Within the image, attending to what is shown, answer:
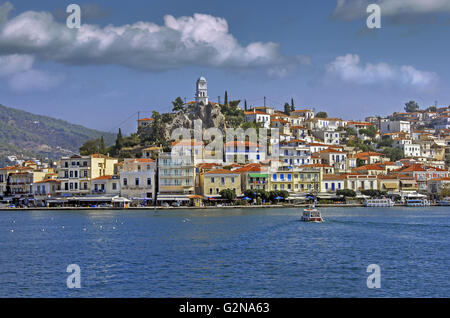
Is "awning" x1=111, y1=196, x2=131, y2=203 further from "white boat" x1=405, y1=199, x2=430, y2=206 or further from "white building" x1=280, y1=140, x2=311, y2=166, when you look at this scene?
"white boat" x1=405, y1=199, x2=430, y2=206

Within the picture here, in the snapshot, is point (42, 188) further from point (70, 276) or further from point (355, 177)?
point (70, 276)

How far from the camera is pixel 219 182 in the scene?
236 ft

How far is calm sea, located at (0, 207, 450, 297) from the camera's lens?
21750 mm

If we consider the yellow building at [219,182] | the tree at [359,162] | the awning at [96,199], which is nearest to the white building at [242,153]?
the yellow building at [219,182]

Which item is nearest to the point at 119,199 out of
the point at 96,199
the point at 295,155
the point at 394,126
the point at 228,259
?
the point at 96,199

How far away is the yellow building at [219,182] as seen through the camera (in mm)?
71688

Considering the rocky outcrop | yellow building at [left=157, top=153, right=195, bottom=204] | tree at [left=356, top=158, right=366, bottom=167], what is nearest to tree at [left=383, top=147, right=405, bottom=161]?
tree at [left=356, top=158, right=366, bottom=167]

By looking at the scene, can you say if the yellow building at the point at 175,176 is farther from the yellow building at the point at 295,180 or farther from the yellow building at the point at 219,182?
the yellow building at the point at 295,180

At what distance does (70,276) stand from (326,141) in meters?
88.8

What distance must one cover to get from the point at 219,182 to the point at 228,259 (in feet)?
Result: 143

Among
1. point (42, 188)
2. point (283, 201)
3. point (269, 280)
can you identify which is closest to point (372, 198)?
point (283, 201)

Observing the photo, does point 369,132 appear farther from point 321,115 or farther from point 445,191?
point 445,191

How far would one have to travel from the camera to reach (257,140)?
294 ft

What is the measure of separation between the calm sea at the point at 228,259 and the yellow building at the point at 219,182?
23531mm
